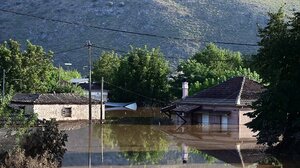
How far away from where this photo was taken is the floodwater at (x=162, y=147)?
78.4ft

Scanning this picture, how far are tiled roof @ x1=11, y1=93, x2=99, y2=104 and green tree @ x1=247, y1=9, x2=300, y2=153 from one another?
24819 millimetres

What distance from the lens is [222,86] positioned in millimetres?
48719

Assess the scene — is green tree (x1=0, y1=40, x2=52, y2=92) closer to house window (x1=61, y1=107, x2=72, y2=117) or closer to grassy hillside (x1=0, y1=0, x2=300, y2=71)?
house window (x1=61, y1=107, x2=72, y2=117)

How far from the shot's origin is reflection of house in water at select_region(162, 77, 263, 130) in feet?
144

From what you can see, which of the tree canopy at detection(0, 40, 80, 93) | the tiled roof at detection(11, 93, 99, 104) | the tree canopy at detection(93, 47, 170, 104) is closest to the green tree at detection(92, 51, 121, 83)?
the tree canopy at detection(93, 47, 170, 104)

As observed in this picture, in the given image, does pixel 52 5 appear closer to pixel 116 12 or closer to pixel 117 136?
pixel 116 12

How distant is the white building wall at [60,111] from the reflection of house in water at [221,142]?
10.6m

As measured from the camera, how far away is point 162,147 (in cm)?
3011

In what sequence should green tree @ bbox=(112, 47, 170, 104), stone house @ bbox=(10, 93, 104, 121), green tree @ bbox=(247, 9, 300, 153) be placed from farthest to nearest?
1. green tree @ bbox=(112, 47, 170, 104)
2. stone house @ bbox=(10, 93, 104, 121)
3. green tree @ bbox=(247, 9, 300, 153)

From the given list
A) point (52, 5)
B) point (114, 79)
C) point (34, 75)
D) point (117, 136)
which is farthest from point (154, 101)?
point (52, 5)

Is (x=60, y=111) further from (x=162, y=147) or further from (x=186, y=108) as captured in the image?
(x=162, y=147)

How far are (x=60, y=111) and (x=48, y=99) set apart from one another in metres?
1.73

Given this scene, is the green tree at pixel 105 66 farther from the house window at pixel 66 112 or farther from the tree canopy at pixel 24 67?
the house window at pixel 66 112

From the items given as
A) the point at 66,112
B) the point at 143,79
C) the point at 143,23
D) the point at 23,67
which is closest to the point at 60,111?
the point at 66,112
